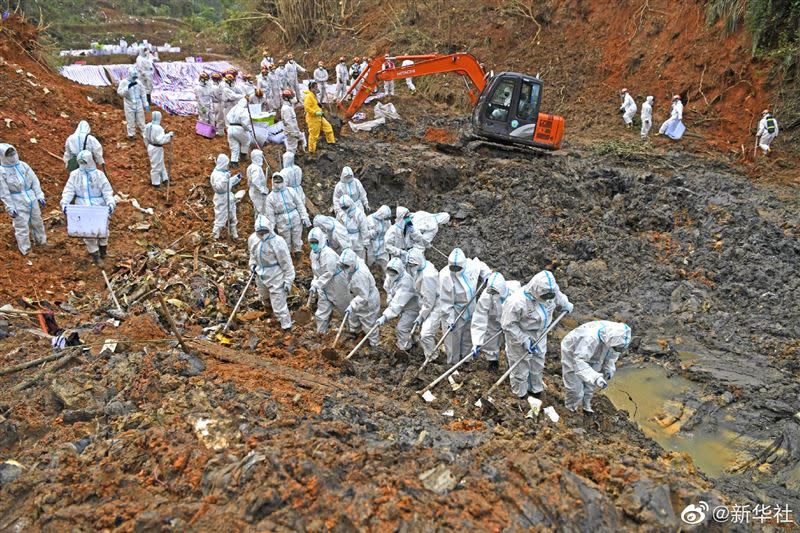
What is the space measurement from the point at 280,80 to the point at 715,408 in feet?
48.2

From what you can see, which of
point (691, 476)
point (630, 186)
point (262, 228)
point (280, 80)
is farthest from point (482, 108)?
point (691, 476)

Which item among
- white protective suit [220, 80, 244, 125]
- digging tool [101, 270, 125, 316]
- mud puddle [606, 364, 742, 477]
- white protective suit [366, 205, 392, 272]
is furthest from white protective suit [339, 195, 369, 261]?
white protective suit [220, 80, 244, 125]

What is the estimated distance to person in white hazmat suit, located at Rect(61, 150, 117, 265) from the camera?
9031mm

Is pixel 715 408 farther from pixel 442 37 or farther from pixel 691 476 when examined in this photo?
pixel 442 37

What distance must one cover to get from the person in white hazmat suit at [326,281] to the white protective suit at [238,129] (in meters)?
5.69

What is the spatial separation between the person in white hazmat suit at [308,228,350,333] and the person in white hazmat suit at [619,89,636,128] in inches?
547

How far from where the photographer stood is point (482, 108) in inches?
560

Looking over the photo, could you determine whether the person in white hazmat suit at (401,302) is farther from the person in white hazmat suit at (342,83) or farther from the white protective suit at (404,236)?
the person in white hazmat suit at (342,83)

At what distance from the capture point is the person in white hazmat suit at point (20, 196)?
8766mm

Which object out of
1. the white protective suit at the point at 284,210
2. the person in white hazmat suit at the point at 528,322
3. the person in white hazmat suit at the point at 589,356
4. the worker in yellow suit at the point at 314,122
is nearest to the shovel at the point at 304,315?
the white protective suit at the point at 284,210

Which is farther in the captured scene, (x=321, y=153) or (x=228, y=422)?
(x=321, y=153)

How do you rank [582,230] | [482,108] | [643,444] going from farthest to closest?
[482,108], [582,230], [643,444]

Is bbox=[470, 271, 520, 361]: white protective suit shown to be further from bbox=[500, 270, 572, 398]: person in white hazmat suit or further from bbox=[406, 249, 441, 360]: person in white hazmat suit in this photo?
bbox=[406, 249, 441, 360]: person in white hazmat suit

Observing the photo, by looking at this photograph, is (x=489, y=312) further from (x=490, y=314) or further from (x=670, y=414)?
(x=670, y=414)
